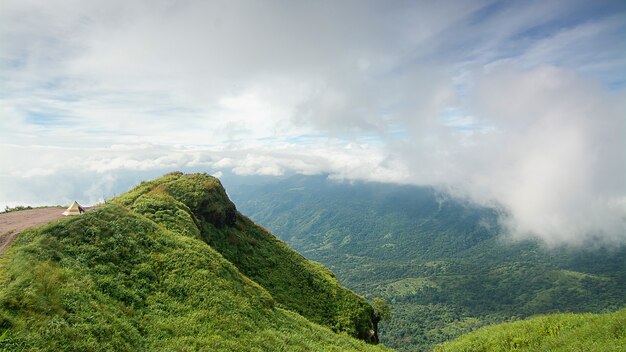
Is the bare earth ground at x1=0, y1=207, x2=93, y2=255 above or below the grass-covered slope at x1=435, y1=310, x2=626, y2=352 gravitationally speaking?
above

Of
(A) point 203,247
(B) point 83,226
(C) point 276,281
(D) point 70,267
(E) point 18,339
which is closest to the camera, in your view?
(E) point 18,339

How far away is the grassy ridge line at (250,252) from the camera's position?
141 ft

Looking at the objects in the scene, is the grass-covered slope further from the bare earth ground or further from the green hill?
the bare earth ground

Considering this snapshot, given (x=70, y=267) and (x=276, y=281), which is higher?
(x=70, y=267)

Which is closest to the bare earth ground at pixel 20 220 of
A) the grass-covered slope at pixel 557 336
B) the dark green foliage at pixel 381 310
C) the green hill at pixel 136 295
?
the green hill at pixel 136 295

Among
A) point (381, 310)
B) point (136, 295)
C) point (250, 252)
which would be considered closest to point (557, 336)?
point (136, 295)

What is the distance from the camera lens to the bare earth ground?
2421 centimetres

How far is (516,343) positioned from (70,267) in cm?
3883

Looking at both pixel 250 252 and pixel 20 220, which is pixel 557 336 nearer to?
pixel 250 252

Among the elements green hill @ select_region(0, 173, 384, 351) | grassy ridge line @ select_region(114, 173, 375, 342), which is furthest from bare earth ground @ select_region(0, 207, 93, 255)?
grassy ridge line @ select_region(114, 173, 375, 342)

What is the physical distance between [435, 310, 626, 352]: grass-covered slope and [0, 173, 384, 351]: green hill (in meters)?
14.3

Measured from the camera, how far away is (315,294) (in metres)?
49.1

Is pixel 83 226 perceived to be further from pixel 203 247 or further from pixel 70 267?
pixel 203 247

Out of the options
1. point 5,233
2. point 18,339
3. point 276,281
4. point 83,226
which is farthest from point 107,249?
point 276,281
